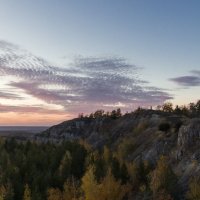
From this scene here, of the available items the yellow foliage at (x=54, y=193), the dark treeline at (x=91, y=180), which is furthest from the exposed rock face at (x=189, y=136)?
the yellow foliage at (x=54, y=193)

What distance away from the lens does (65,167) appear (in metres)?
135

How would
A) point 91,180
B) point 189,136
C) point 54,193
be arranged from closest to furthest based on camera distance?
point 91,180 < point 54,193 < point 189,136

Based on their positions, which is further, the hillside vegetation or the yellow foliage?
the yellow foliage

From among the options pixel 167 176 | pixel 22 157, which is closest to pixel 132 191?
pixel 167 176

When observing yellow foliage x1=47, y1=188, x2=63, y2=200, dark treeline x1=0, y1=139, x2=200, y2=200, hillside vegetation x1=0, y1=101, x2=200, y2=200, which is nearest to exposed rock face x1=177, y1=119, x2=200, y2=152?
hillside vegetation x1=0, y1=101, x2=200, y2=200

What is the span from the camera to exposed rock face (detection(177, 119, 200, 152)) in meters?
111

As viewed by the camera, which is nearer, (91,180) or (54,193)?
(91,180)

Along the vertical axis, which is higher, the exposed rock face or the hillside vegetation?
the exposed rock face

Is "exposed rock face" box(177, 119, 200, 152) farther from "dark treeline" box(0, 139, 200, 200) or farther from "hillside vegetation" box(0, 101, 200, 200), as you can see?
"dark treeline" box(0, 139, 200, 200)

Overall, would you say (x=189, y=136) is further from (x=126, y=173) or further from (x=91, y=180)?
(x=91, y=180)

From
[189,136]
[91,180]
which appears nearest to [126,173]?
[91,180]

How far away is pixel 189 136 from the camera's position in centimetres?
11206

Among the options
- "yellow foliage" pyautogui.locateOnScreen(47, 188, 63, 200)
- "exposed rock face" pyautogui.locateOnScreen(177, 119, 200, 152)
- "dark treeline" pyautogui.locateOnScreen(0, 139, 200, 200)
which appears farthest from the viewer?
"exposed rock face" pyautogui.locateOnScreen(177, 119, 200, 152)

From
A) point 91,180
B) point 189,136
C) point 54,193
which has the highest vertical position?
point 189,136
